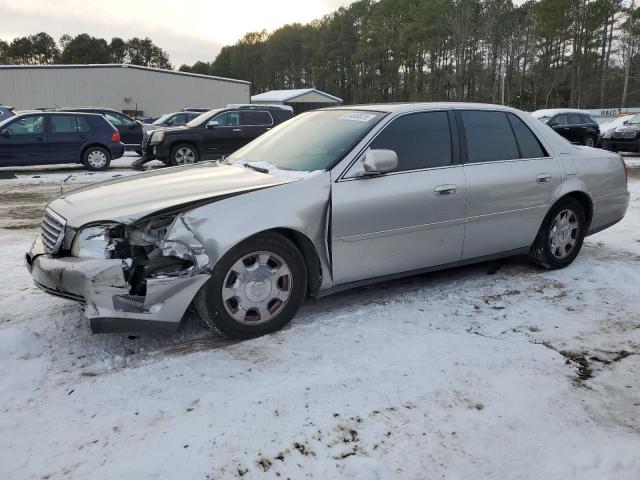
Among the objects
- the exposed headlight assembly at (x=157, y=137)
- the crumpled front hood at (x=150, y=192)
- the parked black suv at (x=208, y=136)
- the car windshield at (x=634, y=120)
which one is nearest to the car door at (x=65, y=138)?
the parked black suv at (x=208, y=136)

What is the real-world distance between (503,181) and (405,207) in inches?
43.7

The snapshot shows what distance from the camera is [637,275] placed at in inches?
195

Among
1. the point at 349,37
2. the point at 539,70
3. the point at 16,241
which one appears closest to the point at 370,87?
the point at 349,37

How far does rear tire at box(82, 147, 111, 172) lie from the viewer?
13984 mm

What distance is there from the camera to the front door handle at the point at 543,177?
480 centimetres

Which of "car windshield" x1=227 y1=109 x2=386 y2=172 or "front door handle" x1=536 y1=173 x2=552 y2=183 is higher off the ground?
"car windshield" x1=227 y1=109 x2=386 y2=172

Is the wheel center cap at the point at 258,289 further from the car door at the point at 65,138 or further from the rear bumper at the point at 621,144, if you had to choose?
the rear bumper at the point at 621,144

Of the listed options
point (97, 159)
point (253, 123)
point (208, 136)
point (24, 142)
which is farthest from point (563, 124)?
point (24, 142)

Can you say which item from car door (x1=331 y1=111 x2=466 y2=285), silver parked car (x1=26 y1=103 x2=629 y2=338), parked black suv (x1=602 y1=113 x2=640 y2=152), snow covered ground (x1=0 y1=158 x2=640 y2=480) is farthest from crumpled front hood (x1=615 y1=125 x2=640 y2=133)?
car door (x1=331 y1=111 x2=466 y2=285)

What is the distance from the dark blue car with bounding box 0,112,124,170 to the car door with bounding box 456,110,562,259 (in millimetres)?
11844

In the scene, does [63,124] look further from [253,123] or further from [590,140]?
[590,140]

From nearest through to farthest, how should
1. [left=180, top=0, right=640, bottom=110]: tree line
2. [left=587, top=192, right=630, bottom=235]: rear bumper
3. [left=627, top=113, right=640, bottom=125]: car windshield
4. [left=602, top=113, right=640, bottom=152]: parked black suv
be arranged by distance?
[left=587, top=192, right=630, bottom=235]: rear bumper
[left=602, top=113, right=640, bottom=152]: parked black suv
[left=627, top=113, right=640, bottom=125]: car windshield
[left=180, top=0, right=640, bottom=110]: tree line

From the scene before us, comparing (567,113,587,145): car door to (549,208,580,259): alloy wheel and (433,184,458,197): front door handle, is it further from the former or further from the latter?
(433,184,458,197): front door handle

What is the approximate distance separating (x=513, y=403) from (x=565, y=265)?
2803 mm
